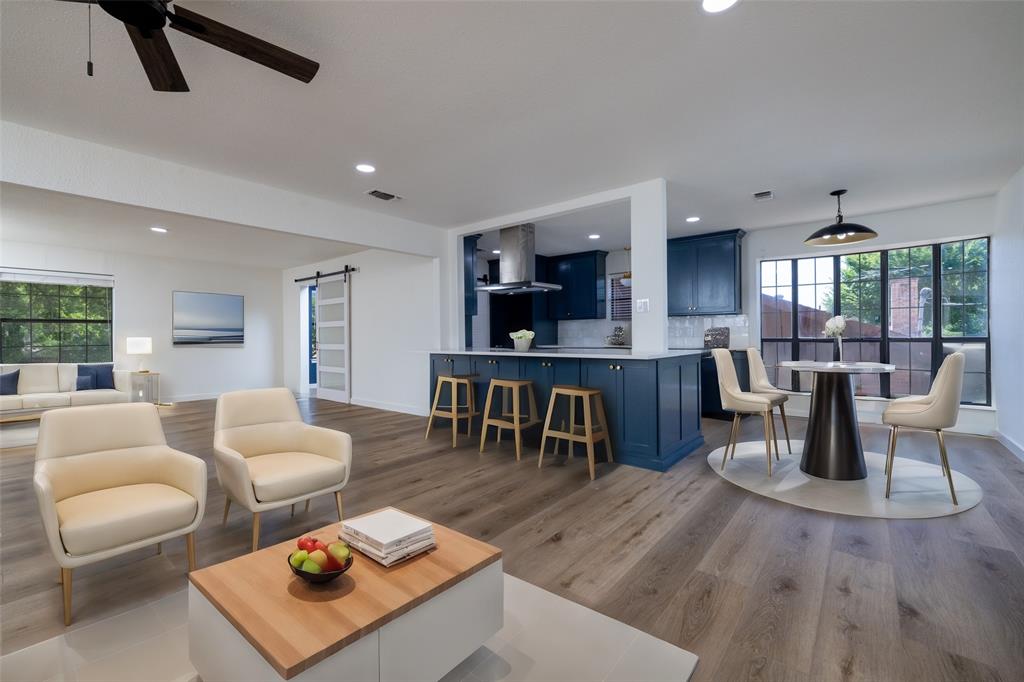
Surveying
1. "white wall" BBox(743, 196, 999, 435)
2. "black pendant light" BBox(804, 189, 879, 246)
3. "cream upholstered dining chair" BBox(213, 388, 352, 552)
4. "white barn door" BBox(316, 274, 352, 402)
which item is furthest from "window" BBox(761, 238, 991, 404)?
"white barn door" BBox(316, 274, 352, 402)

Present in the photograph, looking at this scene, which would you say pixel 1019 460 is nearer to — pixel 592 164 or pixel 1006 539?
pixel 1006 539

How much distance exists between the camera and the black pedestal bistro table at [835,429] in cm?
348

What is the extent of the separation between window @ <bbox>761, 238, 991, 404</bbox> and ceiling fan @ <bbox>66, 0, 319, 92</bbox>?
6.30 meters

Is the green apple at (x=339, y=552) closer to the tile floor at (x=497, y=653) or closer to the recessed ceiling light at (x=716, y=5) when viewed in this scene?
the tile floor at (x=497, y=653)

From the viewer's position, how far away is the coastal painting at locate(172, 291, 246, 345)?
7.94m

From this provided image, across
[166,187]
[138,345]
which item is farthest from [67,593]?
[138,345]

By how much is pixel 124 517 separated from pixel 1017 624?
12.2ft

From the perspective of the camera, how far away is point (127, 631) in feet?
5.91

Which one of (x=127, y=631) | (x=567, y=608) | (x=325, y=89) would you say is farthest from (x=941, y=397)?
(x=127, y=631)

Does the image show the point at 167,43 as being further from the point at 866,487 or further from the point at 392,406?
the point at 392,406

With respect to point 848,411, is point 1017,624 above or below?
below

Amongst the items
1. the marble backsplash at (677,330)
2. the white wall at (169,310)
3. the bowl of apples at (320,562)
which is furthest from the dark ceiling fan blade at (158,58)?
the white wall at (169,310)

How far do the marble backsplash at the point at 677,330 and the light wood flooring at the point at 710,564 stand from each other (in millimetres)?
2928

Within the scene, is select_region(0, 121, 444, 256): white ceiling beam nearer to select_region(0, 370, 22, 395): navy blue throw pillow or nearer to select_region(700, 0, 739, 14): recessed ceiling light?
select_region(700, 0, 739, 14): recessed ceiling light
